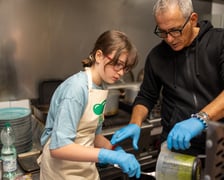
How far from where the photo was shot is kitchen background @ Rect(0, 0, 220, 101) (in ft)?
5.30

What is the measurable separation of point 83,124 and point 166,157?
12.3 inches

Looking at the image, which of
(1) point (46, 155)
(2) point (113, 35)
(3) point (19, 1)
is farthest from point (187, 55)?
(3) point (19, 1)

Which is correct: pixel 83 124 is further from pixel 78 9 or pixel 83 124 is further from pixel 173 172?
pixel 78 9

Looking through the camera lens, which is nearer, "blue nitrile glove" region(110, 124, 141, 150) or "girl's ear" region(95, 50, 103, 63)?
"girl's ear" region(95, 50, 103, 63)

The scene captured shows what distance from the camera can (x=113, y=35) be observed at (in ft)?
3.07

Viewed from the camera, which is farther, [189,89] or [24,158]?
[24,158]

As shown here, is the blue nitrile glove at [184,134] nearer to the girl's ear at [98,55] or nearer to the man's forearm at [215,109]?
the man's forearm at [215,109]

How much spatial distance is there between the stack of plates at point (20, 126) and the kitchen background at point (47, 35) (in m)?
0.26

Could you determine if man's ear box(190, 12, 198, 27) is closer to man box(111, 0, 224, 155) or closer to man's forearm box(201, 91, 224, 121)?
man box(111, 0, 224, 155)

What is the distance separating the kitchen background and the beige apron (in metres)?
0.80

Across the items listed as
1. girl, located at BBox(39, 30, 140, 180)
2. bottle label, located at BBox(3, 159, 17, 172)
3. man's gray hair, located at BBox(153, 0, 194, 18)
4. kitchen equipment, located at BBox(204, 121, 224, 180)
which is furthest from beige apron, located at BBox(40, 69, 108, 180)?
kitchen equipment, located at BBox(204, 121, 224, 180)

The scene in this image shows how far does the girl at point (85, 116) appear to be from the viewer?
852 mm

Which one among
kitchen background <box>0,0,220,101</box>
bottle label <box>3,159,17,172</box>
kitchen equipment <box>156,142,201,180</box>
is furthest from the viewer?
kitchen background <box>0,0,220,101</box>

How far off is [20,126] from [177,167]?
90 cm
